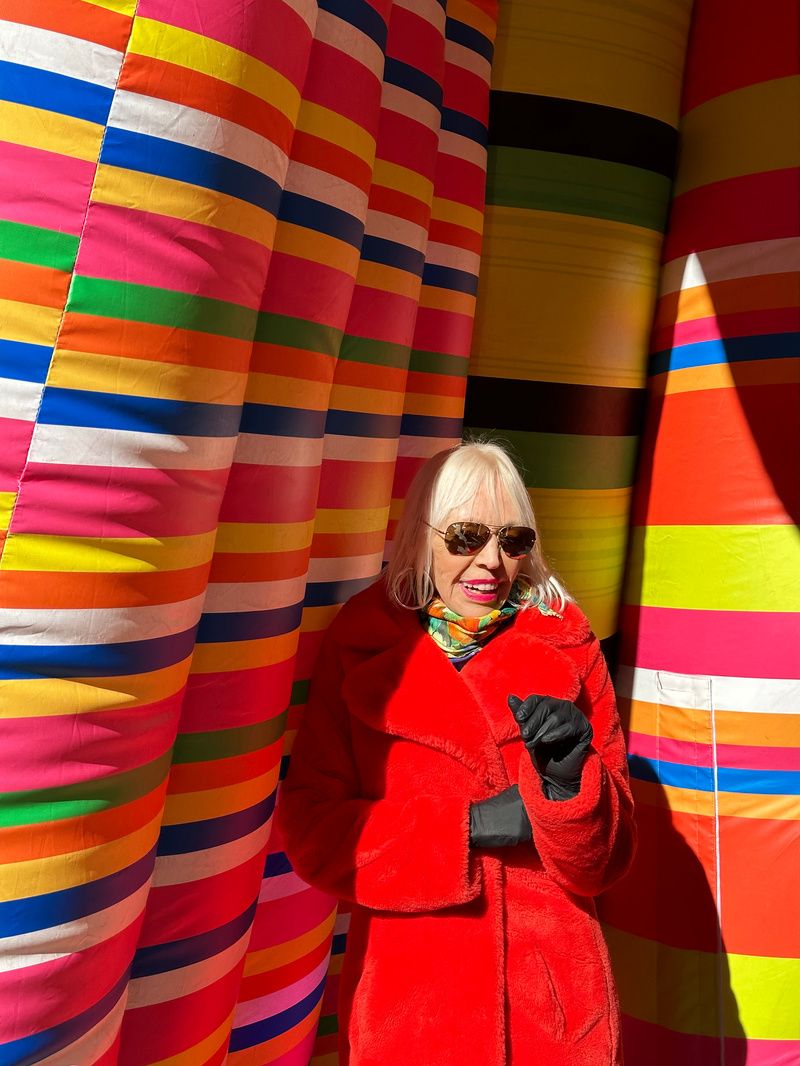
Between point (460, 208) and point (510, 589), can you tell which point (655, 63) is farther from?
point (510, 589)

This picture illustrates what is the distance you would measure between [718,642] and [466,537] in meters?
0.66

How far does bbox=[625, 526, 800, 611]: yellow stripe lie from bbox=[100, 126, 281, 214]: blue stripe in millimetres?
1017

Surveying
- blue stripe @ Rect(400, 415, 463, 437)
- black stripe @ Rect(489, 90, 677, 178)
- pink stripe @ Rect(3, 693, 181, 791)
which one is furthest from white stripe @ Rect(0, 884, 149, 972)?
black stripe @ Rect(489, 90, 677, 178)

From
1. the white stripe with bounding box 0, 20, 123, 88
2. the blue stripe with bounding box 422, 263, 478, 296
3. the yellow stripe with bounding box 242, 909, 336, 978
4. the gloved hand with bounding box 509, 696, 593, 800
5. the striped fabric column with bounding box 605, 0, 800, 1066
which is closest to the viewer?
the white stripe with bounding box 0, 20, 123, 88

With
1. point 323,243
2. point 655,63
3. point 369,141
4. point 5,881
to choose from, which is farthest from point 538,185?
Result: point 5,881

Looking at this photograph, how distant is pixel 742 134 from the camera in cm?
167

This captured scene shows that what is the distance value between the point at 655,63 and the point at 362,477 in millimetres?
929

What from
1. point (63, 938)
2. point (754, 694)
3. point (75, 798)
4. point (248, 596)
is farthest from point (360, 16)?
point (754, 694)

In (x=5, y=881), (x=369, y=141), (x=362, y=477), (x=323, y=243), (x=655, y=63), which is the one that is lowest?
(x=5, y=881)

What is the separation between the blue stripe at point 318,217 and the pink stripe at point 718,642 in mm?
895

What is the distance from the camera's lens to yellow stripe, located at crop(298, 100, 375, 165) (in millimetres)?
1146

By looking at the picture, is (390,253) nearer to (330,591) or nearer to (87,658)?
(330,591)

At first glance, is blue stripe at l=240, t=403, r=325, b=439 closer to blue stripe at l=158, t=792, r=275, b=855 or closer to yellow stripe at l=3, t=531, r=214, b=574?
yellow stripe at l=3, t=531, r=214, b=574

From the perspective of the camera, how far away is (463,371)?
1.60 m
